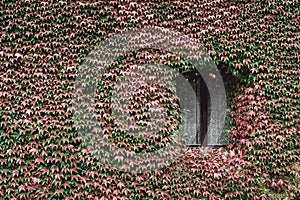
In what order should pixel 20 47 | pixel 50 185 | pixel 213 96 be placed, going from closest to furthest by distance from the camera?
pixel 50 185
pixel 20 47
pixel 213 96

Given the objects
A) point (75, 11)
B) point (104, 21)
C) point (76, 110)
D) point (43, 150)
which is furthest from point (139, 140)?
point (75, 11)

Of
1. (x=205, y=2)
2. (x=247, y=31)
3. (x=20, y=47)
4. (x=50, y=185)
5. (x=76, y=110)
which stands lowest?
(x=50, y=185)

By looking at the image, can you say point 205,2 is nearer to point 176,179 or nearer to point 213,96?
point 213,96

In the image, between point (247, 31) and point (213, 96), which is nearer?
point (247, 31)

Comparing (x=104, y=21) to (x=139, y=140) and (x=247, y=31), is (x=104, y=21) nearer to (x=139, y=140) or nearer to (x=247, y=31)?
(x=139, y=140)

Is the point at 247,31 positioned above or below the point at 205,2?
below

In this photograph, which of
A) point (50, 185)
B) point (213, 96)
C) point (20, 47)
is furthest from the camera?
point (213, 96)
